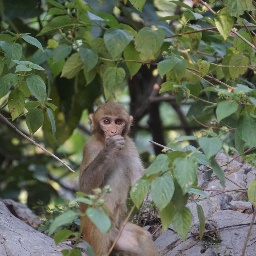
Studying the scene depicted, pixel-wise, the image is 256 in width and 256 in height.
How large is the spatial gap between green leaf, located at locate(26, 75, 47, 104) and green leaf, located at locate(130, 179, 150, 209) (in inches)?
53.8

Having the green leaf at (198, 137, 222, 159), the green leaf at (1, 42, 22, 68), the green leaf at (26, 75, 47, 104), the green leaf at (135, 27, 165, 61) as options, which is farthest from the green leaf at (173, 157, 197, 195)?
the green leaf at (135, 27, 165, 61)

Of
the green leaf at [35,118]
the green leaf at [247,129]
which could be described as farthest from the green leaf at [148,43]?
the green leaf at [247,129]

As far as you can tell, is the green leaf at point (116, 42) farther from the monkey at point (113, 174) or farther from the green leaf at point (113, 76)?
the monkey at point (113, 174)

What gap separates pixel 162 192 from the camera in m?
4.26

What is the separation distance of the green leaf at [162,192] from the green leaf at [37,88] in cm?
148

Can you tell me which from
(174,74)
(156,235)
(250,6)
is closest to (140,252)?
(156,235)

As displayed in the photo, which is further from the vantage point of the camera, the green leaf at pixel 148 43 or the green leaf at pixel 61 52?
the green leaf at pixel 61 52

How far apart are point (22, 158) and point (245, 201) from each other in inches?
141

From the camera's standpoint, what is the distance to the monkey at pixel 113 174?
6234mm

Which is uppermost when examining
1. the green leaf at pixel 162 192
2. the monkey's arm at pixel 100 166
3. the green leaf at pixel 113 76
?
the green leaf at pixel 162 192

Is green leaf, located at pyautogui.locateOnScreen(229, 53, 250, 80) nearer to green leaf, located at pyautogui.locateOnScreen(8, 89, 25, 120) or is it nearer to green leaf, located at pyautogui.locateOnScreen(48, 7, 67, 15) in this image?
green leaf, located at pyautogui.locateOnScreen(48, 7, 67, 15)

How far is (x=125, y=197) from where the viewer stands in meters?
6.66

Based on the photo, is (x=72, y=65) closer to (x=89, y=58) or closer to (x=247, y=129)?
(x=89, y=58)

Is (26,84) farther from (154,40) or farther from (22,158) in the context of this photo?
(22,158)
